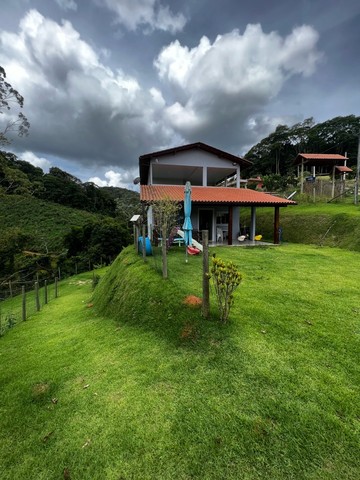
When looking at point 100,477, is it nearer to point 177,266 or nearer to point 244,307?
point 244,307

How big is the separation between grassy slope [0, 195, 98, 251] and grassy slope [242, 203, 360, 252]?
2908 cm

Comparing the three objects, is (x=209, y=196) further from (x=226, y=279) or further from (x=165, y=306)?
(x=226, y=279)

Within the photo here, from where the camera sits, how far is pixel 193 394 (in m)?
3.19

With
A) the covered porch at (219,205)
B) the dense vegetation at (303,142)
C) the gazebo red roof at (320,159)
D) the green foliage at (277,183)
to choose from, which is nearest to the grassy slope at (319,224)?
the covered porch at (219,205)

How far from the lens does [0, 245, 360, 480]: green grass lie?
2443 millimetres

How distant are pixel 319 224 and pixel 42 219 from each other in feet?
146

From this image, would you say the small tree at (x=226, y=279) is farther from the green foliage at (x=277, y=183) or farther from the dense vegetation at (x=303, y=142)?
the dense vegetation at (x=303, y=142)

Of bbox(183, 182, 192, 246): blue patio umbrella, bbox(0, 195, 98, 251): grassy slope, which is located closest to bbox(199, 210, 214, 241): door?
bbox(183, 182, 192, 246): blue patio umbrella

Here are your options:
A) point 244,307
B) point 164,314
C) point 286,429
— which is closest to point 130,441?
point 286,429

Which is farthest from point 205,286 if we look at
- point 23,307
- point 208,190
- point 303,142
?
point 303,142

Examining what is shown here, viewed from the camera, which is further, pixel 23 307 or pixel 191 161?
pixel 191 161

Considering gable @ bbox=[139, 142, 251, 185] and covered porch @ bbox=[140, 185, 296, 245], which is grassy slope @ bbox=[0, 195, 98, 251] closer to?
gable @ bbox=[139, 142, 251, 185]

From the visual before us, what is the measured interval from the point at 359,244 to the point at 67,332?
14576mm

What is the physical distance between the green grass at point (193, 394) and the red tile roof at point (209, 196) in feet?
27.0
